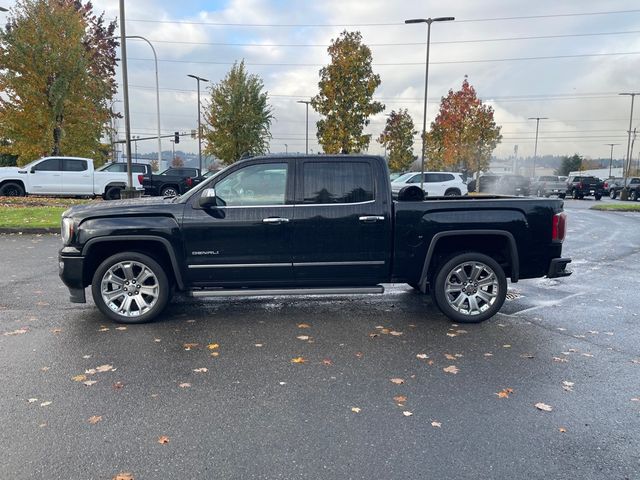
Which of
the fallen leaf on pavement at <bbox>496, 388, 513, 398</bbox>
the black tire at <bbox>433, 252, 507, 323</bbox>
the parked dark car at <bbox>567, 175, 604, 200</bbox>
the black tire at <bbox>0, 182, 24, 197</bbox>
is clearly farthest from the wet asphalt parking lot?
the parked dark car at <bbox>567, 175, 604, 200</bbox>

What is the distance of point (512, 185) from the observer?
38.6 m

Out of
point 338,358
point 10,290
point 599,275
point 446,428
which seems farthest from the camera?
point 599,275

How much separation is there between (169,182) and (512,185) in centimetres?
2650

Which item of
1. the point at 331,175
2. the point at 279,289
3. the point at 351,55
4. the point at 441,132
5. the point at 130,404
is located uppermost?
the point at 351,55

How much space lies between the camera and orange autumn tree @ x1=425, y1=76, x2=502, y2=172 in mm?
38281

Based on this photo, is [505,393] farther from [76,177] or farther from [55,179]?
[55,179]

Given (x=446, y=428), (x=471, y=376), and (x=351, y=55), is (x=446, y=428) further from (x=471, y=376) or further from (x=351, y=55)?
(x=351, y=55)

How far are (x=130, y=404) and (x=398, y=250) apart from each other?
10.8 feet

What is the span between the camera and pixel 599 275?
28.4 feet

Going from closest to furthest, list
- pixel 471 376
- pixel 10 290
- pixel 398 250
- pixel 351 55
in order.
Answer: pixel 471 376, pixel 398 250, pixel 10 290, pixel 351 55

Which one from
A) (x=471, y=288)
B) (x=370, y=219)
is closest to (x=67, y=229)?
(x=370, y=219)

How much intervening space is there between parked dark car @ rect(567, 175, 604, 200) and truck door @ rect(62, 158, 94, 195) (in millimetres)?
34495

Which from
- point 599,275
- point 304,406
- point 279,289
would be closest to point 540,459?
point 304,406

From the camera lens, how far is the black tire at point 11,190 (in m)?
20.0
